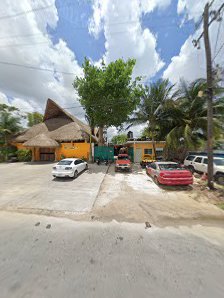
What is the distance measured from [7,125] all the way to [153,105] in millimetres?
20793

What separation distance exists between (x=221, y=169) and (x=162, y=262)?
372 inches

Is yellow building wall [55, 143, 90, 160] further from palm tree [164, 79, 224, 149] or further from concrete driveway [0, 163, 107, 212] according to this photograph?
concrete driveway [0, 163, 107, 212]

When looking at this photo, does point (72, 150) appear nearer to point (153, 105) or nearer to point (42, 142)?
point (42, 142)

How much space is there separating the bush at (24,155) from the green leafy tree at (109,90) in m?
11.0

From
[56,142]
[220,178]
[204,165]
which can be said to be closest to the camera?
[220,178]

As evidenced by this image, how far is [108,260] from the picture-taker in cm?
340

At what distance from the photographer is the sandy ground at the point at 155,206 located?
220 inches

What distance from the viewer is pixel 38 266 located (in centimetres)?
320

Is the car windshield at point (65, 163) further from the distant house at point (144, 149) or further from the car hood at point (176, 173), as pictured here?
the distant house at point (144, 149)

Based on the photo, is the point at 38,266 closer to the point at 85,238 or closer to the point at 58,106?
the point at 85,238

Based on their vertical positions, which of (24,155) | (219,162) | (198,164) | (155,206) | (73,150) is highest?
(73,150)

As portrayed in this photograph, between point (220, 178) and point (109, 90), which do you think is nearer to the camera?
point (220, 178)

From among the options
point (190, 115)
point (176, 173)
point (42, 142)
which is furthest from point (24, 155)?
point (190, 115)

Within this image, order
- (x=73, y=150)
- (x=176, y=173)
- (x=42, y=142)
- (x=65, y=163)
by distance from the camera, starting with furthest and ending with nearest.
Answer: (x=73, y=150)
(x=42, y=142)
(x=65, y=163)
(x=176, y=173)
